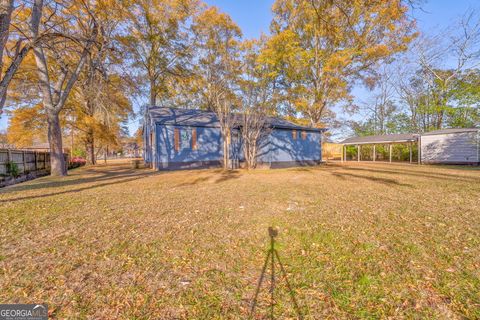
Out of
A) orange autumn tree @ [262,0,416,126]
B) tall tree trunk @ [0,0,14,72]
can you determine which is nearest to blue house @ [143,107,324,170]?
orange autumn tree @ [262,0,416,126]

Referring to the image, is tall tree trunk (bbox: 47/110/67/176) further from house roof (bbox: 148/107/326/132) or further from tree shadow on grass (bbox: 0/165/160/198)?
house roof (bbox: 148/107/326/132)

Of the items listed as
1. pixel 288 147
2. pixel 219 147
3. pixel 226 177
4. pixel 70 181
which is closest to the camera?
pixel 70 181

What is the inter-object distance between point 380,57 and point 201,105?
1838 centimetres

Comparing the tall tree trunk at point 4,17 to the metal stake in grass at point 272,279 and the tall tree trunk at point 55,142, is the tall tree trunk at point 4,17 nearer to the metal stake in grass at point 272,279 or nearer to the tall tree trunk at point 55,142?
the tall tree trunk at point 55,142

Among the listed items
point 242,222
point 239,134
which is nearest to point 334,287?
point 242,222

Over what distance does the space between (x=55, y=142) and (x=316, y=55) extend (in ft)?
69.8

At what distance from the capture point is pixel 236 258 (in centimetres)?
251

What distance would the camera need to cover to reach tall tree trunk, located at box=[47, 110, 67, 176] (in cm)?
1022

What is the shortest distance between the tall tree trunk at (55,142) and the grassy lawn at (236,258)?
7121 millimetres

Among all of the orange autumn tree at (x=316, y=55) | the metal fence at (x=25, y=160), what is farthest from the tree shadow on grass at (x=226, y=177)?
the orange autumn tree at (x=316, y=55)

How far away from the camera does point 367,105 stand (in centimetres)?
3047

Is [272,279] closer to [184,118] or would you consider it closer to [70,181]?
[70,181]

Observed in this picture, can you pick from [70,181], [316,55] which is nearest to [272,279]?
[70,181]

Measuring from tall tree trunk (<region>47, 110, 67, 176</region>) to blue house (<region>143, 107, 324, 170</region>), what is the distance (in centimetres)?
467
